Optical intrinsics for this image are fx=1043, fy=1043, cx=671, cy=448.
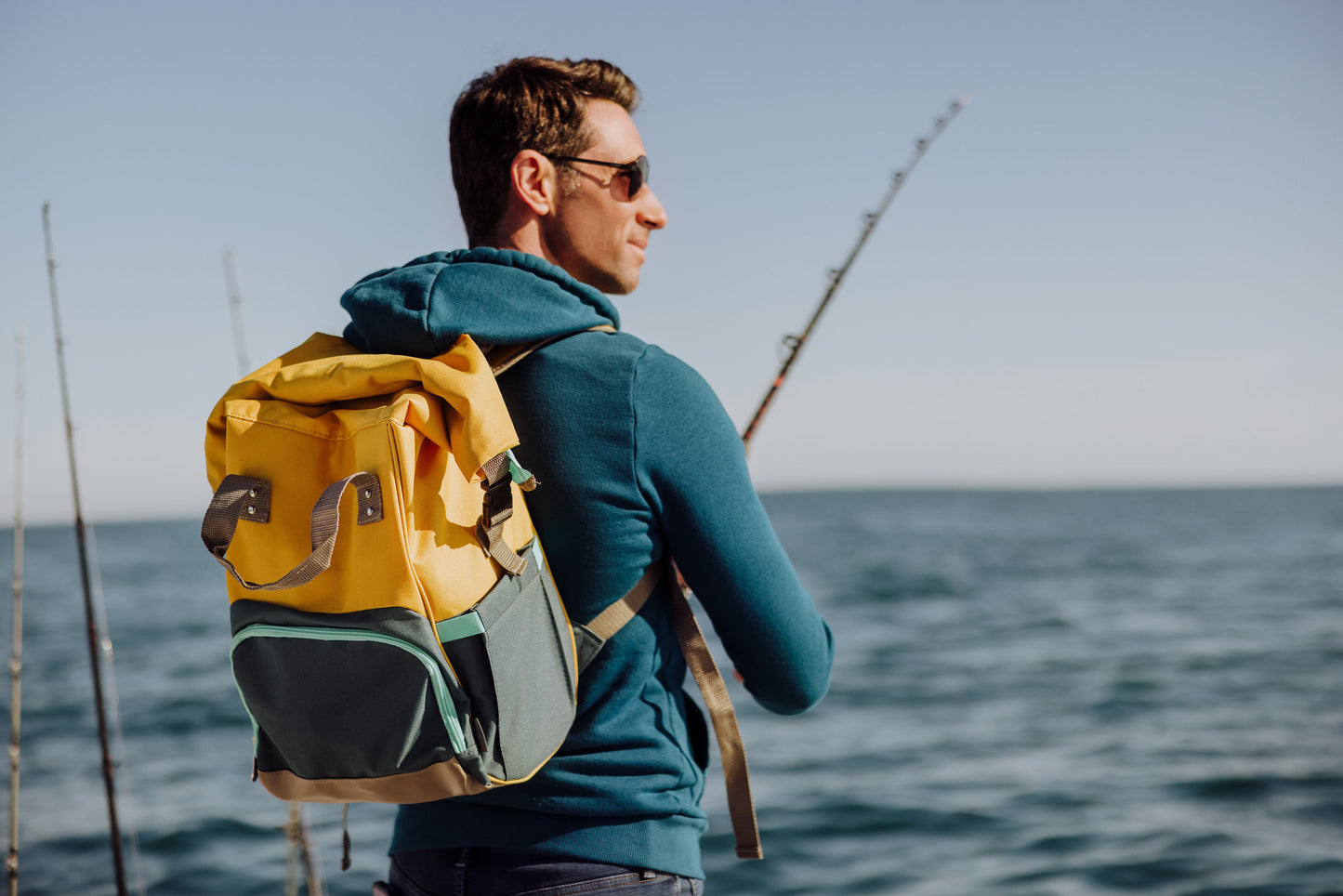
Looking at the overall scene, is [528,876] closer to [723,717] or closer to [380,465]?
[723,717]

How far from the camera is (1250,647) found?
14102mm

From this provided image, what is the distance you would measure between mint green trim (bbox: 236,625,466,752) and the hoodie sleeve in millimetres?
348

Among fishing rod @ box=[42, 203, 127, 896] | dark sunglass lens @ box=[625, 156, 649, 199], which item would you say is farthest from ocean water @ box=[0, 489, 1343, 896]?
dark sunglass lens @ box=[625, 156, 649, 199]

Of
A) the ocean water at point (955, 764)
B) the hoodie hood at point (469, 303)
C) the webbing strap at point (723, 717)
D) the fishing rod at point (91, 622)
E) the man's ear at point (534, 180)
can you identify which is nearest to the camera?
the hoodie hood at point (469, 303)

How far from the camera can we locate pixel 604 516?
1362 millimetres

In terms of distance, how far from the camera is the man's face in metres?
1.63

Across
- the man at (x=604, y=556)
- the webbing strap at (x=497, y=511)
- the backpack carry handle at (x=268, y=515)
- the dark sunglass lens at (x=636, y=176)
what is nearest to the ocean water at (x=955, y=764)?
the man at (x=604, y=556)

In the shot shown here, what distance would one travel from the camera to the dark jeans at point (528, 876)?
4.48 feet

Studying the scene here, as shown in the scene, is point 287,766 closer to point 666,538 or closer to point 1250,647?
point 666,538

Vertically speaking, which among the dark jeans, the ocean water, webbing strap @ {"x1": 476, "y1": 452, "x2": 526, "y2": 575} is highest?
webbing strap @ {"x1": 476, "y1": 452, "x2": 526, "y2": 575}

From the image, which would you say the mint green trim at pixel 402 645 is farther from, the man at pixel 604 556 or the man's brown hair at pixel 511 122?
the man's brown hair at pixel 511 122

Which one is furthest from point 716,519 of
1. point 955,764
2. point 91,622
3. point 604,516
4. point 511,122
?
point 955,764

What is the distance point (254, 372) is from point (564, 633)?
53 centimetres

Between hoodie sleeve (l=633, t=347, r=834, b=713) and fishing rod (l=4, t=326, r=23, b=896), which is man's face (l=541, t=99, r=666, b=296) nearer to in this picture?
hoodie sleeve (l=633, t=347, r=834, b=713)
